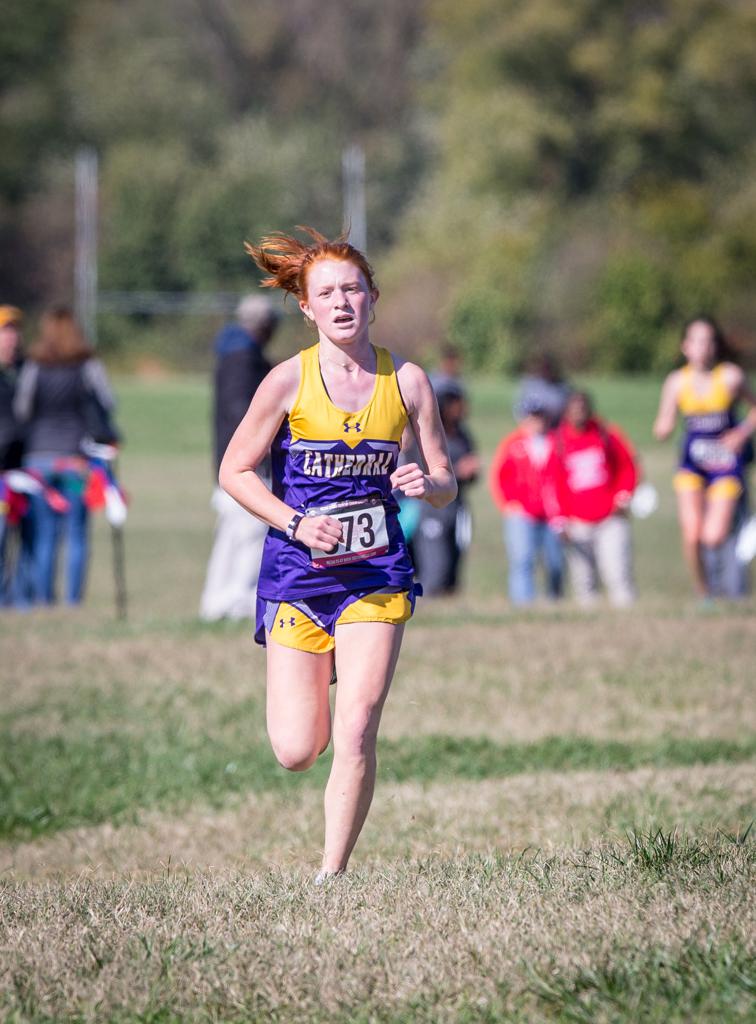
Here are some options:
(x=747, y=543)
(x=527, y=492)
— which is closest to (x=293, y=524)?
(x=747, y=543)

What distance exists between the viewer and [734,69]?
63.1 metres

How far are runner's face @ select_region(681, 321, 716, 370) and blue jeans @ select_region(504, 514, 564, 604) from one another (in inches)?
122

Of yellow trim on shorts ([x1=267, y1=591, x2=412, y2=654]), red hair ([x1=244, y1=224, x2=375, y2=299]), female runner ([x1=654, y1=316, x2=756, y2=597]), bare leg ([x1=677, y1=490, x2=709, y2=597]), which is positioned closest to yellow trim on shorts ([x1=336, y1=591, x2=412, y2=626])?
yellow trim on shorts ([x1=267, y1=591, x2=412, y2=654])

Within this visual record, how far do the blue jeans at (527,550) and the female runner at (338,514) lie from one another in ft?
33.0

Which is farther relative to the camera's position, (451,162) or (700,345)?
(451,162)

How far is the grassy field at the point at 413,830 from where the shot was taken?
12.5 ft

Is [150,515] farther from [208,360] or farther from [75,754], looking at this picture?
[208,360]

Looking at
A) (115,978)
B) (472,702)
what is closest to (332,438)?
(115,978)

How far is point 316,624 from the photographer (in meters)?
5.35

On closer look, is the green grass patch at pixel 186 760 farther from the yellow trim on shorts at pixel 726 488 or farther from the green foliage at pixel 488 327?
the green foliage at pixel 488 327

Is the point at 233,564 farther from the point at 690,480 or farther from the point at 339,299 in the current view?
the point at 339,299

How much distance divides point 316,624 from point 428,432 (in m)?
0.74

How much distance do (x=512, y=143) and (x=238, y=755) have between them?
5597cm

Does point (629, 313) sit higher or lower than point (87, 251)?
lower
